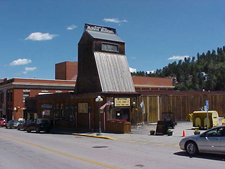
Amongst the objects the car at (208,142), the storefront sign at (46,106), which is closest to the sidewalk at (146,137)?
the car at (208,142)

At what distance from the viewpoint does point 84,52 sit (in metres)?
30.6

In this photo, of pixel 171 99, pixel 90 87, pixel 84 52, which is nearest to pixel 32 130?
pixel 90 87

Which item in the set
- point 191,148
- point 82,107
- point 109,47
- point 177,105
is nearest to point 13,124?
point 82,107

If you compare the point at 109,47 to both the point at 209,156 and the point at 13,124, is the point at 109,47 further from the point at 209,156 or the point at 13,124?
the point at 13,124

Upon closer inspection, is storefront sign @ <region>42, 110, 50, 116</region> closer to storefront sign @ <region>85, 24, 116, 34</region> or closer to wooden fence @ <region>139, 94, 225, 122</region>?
storefront sign @ <region>85, 24, 116, 34</region>

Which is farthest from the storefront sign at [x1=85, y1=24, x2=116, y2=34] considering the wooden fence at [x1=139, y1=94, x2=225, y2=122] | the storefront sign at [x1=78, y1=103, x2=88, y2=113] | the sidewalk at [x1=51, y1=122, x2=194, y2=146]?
the sidewalk at [x1=51, y1=122, x2=194, y2=146]

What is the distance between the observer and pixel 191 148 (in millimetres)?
12312

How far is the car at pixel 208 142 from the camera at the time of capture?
11305mm

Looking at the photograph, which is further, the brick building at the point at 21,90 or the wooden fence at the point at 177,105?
the brick building at the point at 21,90

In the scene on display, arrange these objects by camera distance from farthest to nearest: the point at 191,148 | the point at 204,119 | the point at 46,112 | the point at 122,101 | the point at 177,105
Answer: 1. the point at 46,112
2. the point at 177,105
3. the point at 122,101
4. the point at 204,119
5. the point at 191,148

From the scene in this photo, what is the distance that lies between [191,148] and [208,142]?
0.99m

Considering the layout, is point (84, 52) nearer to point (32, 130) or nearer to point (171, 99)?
point (32, 130)

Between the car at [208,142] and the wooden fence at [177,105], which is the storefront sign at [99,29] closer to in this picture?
the wooden fence at [177,105]

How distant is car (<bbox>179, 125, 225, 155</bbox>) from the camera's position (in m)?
11.3
